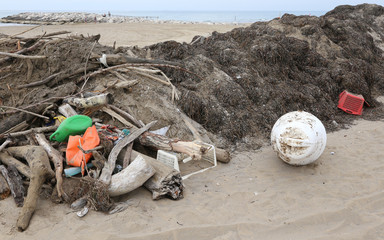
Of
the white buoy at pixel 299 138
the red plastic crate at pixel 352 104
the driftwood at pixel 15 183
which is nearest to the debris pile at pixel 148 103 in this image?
the driftwood at pixel 15 183

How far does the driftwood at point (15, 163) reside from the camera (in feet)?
13.2

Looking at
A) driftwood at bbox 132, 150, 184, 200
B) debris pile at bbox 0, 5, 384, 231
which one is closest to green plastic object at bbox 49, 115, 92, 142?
debris pile at bbox 0, 5, 384, 231

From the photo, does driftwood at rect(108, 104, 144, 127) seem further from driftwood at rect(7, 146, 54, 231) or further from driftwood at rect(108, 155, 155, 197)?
driftwood at rect(7, 146, 54, 231)

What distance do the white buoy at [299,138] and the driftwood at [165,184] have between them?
1763 mm

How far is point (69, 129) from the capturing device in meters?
4.51

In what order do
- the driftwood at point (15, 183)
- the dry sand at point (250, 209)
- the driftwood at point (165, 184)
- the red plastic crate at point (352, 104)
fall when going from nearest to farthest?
the dry sand at point (250, 209) < the driftwood at point (15, 183) < the driftwood at point (165, 184) < the red plastic crate at point (352, 104)

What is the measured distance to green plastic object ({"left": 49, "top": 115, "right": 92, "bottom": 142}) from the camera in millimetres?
4508

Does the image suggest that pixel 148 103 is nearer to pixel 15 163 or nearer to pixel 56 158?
pixel 56 158

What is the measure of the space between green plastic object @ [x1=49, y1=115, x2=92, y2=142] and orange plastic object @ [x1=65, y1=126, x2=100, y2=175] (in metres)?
0.21

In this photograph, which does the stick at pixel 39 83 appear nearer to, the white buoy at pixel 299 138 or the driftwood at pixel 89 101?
the driftwood at pixel 89 101

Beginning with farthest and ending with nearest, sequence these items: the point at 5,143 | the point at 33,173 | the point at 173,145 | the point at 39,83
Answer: the point at 39,83, the point at 173,145, the point at 5,143, the point at 33,173

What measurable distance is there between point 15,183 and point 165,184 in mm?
2089

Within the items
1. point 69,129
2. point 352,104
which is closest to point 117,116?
Result: point 69,129

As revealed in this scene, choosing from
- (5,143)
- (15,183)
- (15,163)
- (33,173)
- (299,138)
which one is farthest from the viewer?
(5,143)
